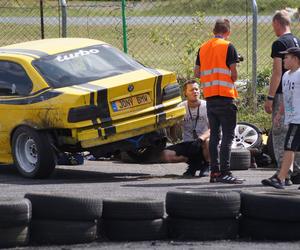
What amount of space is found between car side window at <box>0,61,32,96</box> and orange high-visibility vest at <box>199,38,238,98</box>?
89.9 inches

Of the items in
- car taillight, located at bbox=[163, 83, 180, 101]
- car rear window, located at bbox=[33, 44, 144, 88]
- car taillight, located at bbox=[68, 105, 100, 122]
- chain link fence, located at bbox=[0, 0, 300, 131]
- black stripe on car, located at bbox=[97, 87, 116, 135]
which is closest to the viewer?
car taillight, located at bbox=[68, 105, 100, 122]

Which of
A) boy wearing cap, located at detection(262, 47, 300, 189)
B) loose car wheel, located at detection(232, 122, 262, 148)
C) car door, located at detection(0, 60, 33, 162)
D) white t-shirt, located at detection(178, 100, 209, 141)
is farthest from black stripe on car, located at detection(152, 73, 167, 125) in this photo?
boy wearing cap, located at detection(262, 47, 300, 189)

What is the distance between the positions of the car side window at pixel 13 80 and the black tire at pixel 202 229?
13.8 feet

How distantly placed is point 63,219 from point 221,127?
3.70m

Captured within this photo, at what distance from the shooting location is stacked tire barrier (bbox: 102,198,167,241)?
25.8ft

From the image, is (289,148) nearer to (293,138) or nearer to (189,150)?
(293,138)

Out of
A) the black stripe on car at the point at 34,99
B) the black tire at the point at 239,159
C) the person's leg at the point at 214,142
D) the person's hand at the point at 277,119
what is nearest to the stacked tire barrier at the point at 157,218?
the person's hand at the point at 277,119

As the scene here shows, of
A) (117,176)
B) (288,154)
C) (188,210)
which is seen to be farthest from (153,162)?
(188,210)

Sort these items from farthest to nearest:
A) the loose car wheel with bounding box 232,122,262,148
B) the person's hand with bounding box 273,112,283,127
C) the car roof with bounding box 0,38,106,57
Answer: the loose car wheel with bounding box 232,122,262,148, the car roof with bounding box 0,38,106,57, the person's hand with bounding box 273,112,283,127

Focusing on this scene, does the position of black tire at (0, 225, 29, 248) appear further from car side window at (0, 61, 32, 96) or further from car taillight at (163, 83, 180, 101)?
car taillight at (163, 83, 180, 101)

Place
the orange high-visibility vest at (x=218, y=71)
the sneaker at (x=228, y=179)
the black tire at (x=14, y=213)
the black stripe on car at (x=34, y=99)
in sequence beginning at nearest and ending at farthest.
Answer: the black tire at (x=14, y=213), the orange high-visibility vest at (x=218, y=71), the sneaker at (x=228, y=179), the black stripe on car at (x=34, y=99)

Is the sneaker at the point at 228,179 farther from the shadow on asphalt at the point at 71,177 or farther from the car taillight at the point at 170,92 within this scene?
the car taillight at the point at 170,92

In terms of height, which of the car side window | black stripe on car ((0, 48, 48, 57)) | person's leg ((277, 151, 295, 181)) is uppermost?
black stripe on car ((0, 48, 48, 57))

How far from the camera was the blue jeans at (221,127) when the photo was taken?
426 inches
